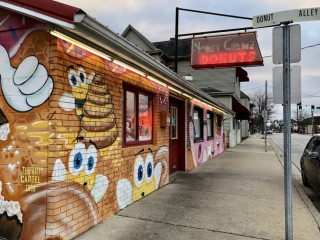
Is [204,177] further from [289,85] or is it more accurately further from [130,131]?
[289,85]

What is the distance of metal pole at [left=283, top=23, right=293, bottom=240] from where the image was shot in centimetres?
365

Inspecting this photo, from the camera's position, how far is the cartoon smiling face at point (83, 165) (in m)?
3.77

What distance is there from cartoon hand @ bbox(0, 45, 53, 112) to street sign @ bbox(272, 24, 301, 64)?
3068 mm

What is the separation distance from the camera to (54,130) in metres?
3.49

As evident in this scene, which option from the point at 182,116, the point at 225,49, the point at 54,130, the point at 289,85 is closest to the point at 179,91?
the point at 182,116

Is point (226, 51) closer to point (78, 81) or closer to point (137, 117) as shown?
point (137, 117)

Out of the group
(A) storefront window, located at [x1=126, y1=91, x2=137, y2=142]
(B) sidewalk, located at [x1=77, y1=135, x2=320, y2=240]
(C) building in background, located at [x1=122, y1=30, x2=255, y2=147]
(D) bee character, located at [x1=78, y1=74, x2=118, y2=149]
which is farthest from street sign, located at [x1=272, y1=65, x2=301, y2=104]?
(C) building in background, located at [x1=122, y1=30, x2=255, y2=147]

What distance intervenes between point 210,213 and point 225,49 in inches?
229

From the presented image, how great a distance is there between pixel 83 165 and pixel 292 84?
10.4ft

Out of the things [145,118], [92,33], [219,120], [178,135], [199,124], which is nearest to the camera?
[92,33]

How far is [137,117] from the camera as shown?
5.97 m

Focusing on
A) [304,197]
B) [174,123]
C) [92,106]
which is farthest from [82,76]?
[304,197]

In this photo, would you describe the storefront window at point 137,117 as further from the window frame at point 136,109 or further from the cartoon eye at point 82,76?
the cartoon eye at point 82,76

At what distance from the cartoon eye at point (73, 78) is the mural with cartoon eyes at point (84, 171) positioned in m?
0.84
